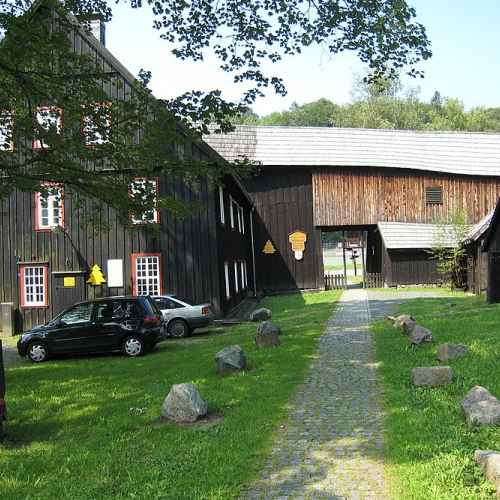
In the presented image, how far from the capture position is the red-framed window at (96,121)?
12.5 meters

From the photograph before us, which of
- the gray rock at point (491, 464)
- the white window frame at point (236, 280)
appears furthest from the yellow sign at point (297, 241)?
the gray rock at point (491, 464)

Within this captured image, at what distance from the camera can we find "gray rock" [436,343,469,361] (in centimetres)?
1112

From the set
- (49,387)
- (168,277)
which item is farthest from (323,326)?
(49,387)

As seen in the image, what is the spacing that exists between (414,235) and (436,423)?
31.0 meters

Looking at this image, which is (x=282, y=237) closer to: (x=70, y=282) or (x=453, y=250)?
(x=453, y=250)

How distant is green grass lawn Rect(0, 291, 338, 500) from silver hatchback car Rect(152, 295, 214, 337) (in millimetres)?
4898

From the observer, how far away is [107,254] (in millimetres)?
24016

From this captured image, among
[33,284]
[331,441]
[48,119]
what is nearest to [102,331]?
[48,119]

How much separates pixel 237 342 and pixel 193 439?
28.8 feet

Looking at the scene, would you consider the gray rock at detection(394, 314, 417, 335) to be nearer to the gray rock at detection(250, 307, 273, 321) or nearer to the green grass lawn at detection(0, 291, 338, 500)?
the green grass lawn at detection(0, 291, 338, 500)

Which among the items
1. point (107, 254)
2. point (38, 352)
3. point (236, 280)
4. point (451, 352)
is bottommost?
point (38, 352)

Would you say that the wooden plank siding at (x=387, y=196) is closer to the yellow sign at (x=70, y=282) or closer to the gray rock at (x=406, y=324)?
the yellow sign at (x=70, y=282)

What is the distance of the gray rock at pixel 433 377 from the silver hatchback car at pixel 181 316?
11430 millimetres

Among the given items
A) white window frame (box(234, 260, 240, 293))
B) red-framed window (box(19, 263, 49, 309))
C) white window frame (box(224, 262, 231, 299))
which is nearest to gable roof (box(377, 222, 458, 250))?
white window frame (box(234, 260, 240, 293))
